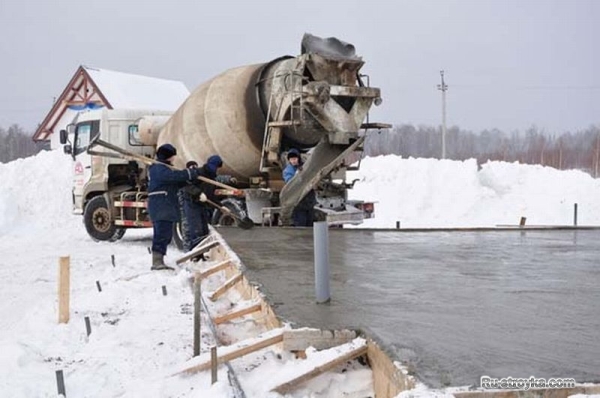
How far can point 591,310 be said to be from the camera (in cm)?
425

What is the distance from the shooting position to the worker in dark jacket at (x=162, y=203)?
28.6ft

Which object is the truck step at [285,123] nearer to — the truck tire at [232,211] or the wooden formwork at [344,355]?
the truck tire at [232,211]

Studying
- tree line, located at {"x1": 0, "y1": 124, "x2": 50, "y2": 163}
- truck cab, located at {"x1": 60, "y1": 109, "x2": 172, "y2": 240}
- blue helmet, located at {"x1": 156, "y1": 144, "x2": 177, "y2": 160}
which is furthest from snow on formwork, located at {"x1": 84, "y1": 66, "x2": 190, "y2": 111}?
tree line, located at {"x1": 0, "y1": 124, "x2": 50, "y2": 163}

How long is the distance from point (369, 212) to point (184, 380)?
31.7 feet

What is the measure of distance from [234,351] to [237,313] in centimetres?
109

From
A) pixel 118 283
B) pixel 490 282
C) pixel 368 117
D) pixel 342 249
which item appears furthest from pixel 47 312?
pixel 368 117

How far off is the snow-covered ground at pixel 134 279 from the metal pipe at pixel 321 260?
0.74 metres

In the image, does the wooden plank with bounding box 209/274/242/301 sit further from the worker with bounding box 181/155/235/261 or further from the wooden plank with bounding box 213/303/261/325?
the worker with bounding box 181/155/235/261

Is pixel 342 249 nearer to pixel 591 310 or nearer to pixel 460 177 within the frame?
pixel 591 310

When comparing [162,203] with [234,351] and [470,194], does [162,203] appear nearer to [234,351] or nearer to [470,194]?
[234,351]

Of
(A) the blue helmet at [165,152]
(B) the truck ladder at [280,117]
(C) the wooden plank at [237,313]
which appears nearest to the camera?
(C) the wooden plank at [237,313]

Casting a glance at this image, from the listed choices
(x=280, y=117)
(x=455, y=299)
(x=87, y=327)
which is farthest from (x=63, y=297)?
(x=280, y=117)

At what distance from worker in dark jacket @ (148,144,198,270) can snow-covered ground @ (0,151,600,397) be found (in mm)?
489

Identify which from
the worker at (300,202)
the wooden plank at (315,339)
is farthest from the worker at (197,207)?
the wooden plank at (315,339)
